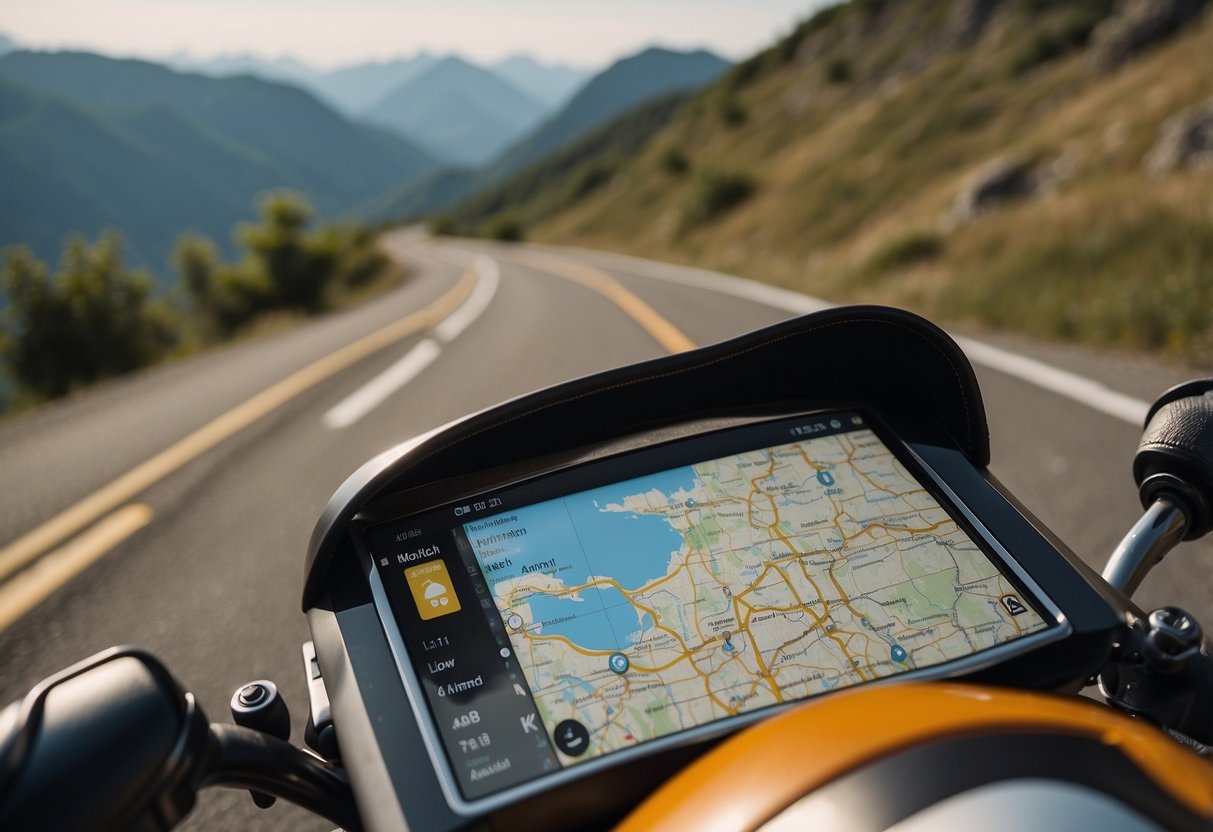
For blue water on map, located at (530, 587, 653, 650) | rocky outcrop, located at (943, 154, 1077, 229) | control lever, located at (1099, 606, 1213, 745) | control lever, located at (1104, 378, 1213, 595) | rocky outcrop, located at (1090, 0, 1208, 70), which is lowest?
control lever, located at (1099, 606, 1213, 745)

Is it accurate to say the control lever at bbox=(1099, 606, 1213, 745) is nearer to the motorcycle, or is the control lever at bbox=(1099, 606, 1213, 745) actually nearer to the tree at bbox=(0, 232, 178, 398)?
the motorcycle

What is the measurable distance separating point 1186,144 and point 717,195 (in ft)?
63.5

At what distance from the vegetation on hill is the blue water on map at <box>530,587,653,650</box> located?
34.4 m

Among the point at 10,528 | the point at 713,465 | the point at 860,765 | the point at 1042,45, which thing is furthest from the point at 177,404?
the point at 1042,45

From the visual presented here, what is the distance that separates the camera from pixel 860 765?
698 millimetres

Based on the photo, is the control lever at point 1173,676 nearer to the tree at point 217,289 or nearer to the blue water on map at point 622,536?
the blue water on map at point 622,536

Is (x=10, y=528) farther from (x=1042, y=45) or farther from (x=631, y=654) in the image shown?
(x=1042, y=45)

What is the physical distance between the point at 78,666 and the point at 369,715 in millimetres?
322

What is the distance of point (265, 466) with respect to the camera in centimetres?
430

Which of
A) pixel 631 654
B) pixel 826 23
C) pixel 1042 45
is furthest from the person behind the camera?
pixel 826 23

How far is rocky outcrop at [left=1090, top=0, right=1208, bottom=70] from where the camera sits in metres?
19.0

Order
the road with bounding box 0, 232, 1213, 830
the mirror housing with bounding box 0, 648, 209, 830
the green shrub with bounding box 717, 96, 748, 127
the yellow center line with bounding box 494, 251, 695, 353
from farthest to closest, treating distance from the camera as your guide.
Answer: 1. the green shrub with bounding box 717, 96, 748, 127
2. the yellow center line with bounding box 494, 251, 695, 353
3. the road with bounding box 0, 232, 1213, 830
4. the mirror housing with bounding box 0, 648, 209, 830

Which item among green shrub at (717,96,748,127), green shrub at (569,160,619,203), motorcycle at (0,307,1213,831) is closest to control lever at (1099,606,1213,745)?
motorcycle at (0,307,1213,831)

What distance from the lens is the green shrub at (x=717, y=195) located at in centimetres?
2934
